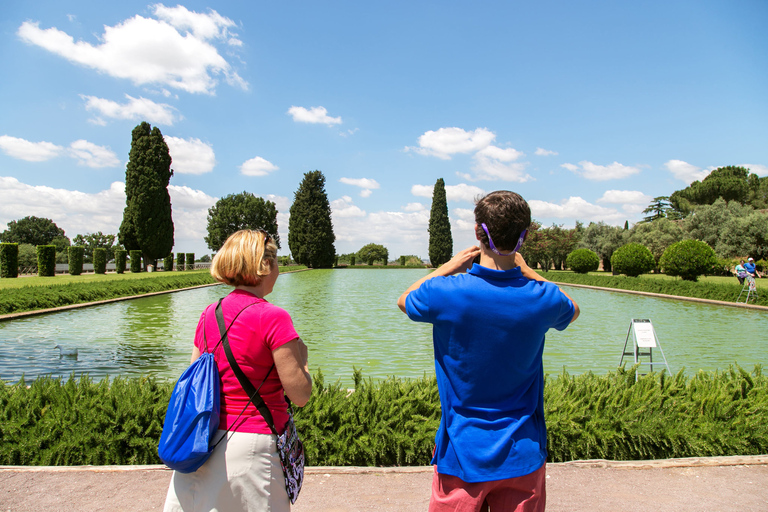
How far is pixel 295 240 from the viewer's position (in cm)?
5841

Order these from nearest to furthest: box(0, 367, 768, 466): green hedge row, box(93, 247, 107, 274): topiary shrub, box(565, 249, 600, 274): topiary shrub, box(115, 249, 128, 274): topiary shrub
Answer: box(0, 367, 768, 466): green hedge row < box(93, 247, 107, 274): topiary shrub < box(565, 249, 600, 274): topiary shrub < box(115, 249, 128, 274): topiary shrub

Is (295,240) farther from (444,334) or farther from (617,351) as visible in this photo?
(444,334)

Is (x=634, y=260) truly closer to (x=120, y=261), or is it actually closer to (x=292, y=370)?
(x=292, y=370)

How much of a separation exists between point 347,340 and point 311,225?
48820 millimetres

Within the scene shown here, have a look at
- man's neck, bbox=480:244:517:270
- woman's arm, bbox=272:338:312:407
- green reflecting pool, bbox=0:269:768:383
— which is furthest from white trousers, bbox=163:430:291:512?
green reflecting pool, bbox=0:269:768:383

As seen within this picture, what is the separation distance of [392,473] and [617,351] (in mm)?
6730

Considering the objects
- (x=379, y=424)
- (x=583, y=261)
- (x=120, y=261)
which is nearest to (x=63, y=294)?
(x=379, y=424)

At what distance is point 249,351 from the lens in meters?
1.59

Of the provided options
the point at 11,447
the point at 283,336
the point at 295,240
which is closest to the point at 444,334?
the point at 283,336

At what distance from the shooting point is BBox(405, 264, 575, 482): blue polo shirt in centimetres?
146

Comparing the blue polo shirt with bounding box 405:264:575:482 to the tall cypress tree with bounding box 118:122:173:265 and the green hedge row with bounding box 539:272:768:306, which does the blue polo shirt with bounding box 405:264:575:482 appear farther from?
the tall cypress tree with bounding box 118:122:173:265

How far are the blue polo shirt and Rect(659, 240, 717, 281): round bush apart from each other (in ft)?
85.1

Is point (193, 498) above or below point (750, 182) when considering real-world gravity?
below

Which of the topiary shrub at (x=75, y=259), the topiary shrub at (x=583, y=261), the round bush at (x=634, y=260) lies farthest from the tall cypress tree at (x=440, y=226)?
the topiary shrub at (x=75, y=259)
